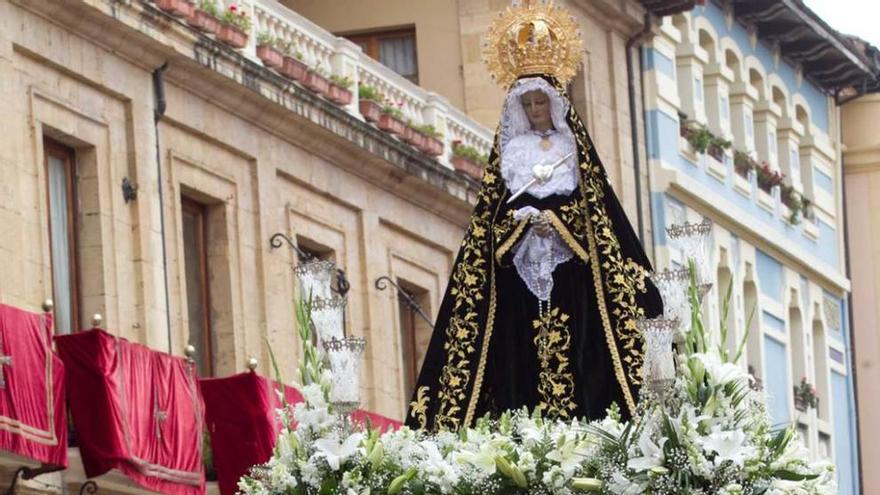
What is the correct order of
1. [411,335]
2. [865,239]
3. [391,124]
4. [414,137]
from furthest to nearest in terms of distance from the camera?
[865,239] < [411,335] < [414,137] < [391,124]

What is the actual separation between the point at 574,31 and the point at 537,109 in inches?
31.7

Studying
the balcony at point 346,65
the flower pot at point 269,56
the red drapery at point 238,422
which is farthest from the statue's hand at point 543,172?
the flower pot at point 269,56

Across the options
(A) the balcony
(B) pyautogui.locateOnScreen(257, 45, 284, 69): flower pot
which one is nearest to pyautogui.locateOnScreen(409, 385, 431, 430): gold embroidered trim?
(A) the balcony

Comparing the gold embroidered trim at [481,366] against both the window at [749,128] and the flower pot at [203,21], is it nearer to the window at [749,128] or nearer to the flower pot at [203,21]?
the flower pot at [203,21]

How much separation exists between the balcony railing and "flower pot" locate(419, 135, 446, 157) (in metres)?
0.23

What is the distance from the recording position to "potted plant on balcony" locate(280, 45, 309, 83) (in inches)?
1422

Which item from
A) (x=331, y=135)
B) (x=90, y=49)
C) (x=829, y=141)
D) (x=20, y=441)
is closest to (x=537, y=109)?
(x=20, y=441)

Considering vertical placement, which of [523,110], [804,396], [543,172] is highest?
[804,396]

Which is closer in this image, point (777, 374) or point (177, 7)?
point (177, 7)

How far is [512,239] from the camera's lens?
20.8 metres

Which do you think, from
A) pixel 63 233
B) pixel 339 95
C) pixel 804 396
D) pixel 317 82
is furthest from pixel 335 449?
pixel 804 396

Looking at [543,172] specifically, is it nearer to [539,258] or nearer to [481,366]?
[539,258]

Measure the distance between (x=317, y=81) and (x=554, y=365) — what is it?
54.1 feet

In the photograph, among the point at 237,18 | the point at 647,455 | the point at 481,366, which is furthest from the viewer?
the point at 237,18
